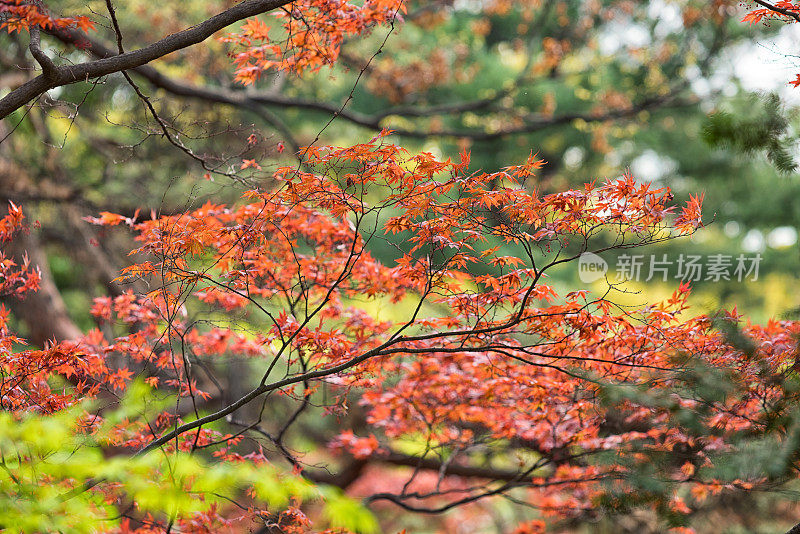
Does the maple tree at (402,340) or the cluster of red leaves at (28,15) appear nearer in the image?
the cluster of red leaves at (28,15)

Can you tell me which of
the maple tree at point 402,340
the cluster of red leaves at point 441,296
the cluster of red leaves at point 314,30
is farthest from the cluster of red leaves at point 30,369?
the cluster of red leaves at point 314,30

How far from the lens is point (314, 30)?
3215 millimetres

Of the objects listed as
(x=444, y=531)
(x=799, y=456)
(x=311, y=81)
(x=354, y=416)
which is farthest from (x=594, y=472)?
(x=311, y=81)

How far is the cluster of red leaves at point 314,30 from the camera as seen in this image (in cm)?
314

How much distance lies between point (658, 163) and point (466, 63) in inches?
145

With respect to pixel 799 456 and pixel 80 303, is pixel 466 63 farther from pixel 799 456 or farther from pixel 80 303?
pixel 799 456

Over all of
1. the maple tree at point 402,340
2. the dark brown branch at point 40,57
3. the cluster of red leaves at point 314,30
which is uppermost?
the cluster of red leaves at point 314,30

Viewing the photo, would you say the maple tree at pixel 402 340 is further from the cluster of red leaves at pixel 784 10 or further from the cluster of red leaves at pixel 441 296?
the cluster of red leaves at pixel 784 10

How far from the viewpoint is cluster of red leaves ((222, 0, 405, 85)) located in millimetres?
3137

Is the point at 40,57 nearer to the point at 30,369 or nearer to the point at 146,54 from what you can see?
the point at 146,54

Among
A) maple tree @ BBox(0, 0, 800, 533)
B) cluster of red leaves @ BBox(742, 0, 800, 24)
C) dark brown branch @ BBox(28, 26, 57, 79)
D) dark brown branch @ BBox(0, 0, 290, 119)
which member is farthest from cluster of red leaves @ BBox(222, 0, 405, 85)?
cluster of red leaves @ BBox(742, 0, 800, 24)

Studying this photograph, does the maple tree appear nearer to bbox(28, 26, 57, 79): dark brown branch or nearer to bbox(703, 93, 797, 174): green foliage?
bbox(28, 26, 57, 79): dark brown branch

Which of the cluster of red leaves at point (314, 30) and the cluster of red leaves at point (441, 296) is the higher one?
the cluster of red leaves at point (314, 30)

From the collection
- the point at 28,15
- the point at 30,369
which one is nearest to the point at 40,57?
the point at 28,15
